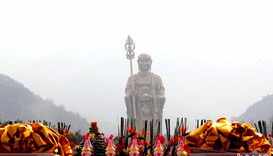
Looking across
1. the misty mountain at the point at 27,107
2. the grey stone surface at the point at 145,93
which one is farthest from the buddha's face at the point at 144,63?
the misty mountain at the point at 27,107

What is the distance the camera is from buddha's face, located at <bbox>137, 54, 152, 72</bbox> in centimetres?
3673

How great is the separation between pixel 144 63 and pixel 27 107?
65.7 metres

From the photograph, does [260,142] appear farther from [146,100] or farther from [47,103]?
[47,103]

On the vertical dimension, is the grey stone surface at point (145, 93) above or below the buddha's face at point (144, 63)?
below

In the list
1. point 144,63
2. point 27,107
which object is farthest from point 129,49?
point 27,107

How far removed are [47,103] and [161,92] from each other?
65.1 m

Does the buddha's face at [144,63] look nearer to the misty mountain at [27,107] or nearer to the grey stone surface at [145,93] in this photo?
the grey stone surface at [145,93]

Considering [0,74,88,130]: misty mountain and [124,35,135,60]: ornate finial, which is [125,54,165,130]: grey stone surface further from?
[0,74,88,130]: misty mountain

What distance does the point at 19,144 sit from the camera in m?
3.74

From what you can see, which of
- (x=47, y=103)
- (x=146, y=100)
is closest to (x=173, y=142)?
(x=146, y=100)

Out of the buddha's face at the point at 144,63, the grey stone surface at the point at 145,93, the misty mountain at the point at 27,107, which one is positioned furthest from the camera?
the misty mountain at the point at 27,107

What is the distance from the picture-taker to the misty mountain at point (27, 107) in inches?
3681

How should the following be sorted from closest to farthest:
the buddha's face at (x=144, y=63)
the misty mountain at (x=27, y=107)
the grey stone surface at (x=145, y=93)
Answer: the grey stone surface at (x=145, y=93) → the buddha's face at (x=144, y=63) → the misty mountain at (x=27, y=107)

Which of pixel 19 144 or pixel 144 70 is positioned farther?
pixel 144 70
